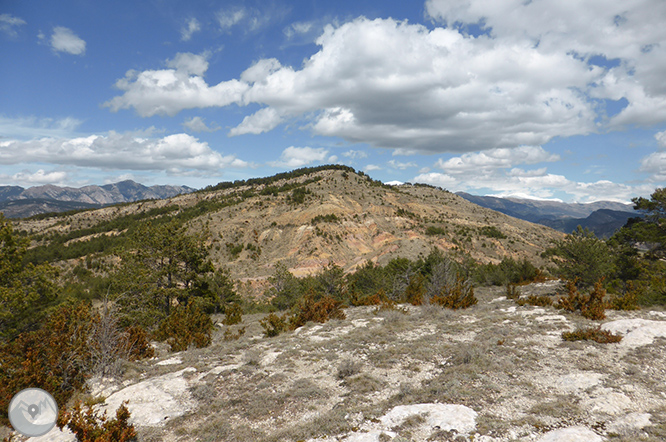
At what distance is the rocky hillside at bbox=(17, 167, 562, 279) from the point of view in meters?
45.8

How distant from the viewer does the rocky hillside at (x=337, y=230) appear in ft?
150

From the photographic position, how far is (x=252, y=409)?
20.5ft

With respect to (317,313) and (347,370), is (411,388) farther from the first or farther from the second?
(317,313)

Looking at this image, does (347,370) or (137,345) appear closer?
(347,370)

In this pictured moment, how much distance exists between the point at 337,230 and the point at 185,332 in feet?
136

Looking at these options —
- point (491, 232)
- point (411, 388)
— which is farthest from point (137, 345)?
point (491, 232)

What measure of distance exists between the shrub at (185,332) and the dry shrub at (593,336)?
12.6m

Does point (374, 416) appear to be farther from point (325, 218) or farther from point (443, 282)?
point (325, 218)

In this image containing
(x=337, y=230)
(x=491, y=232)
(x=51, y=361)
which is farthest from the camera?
(x=491, y=232)

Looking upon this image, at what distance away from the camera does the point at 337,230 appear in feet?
172

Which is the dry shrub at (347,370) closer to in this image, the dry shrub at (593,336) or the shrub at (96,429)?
the shrub at (96,429)

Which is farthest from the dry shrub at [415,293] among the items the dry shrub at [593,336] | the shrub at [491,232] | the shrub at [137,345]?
the shrub at [491,232]

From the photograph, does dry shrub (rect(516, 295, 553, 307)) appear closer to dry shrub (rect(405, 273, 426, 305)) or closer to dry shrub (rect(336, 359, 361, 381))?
dry shrub (rect(405, 273, 426, 305))

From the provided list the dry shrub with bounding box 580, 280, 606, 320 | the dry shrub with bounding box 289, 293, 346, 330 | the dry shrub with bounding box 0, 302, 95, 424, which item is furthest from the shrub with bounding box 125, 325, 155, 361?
the dry shrub with bounding box 580, 280, 606, 320
